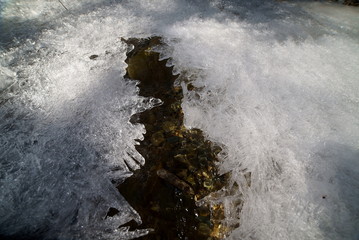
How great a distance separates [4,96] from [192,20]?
2971 mm

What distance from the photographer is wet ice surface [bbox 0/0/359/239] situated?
1647 mm

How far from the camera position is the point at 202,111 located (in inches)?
90.0

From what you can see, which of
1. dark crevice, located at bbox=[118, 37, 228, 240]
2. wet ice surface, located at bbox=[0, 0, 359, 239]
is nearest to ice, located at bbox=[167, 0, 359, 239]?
wet ice surface, located at bbox=[0, 0, 359, 239]

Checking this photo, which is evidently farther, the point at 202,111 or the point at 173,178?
the point at 202,111

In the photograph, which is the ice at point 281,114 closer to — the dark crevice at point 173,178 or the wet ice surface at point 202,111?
the wet ice surface at point 202,111

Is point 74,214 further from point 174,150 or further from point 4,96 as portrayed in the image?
point 4,96

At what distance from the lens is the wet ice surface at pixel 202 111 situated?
1647mm

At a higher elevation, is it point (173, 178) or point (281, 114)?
point (281, 114)

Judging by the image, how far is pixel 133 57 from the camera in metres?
2.90

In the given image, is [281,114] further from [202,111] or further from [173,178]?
[173,178]

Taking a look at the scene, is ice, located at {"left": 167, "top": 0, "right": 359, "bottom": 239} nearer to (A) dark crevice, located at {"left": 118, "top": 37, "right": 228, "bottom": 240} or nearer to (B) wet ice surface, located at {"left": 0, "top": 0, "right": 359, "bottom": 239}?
(B) wet ice surface, located at {"left": 0, "top": 0, "right": 359, "bottom": 239}

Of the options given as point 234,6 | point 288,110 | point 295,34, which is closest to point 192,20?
point 234,6

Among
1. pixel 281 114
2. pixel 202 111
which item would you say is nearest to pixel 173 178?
pixel 202 111

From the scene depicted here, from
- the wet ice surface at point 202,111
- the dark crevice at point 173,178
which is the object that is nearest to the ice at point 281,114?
the wet ice surface at point 202,111
